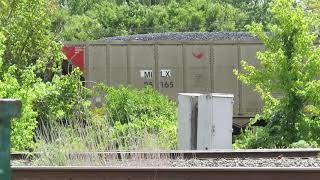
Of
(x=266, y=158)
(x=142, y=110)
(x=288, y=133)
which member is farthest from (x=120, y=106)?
(x=266, y=158)

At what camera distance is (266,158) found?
8.12 metres

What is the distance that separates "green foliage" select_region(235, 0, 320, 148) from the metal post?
920 centimetres

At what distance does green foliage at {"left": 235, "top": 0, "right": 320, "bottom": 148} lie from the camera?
1105 cm

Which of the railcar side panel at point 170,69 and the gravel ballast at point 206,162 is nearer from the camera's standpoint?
the gravel ballast at point 206,162

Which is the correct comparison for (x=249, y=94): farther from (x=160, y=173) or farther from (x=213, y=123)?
(x=160, y=173)

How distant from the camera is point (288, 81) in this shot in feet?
37.5

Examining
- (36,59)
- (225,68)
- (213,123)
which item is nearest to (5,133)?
(213,123)

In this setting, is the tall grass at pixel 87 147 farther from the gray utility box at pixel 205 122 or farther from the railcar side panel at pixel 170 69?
the railcar side panel at pixel 170 69

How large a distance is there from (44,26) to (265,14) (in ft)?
174

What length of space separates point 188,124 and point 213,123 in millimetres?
454

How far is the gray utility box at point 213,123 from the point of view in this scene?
9555 mm

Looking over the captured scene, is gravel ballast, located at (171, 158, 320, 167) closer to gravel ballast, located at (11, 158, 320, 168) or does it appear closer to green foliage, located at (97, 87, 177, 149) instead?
gravel ballast, located at (11, 158, 320, 168)

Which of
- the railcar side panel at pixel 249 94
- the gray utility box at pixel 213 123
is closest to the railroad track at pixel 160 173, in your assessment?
the gray utility box at pixel 213 123

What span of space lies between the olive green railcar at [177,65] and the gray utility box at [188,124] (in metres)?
8.89
